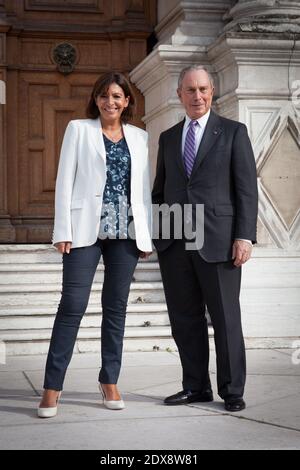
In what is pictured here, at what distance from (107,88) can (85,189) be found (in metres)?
0.52

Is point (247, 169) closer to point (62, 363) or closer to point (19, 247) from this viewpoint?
point (62, 363)

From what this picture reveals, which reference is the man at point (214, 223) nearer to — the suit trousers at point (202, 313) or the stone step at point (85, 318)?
the suit trousers at point (202, 313)

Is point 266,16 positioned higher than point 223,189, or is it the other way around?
point 266,16

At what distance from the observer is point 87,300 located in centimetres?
491

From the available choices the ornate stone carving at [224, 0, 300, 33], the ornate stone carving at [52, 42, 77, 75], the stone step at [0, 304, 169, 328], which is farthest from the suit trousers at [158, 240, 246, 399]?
the ornate stone carving at [52, 42, 77, 75]

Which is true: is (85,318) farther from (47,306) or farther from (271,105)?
(271,105)

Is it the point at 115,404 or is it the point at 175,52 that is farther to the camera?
the point at 175,52

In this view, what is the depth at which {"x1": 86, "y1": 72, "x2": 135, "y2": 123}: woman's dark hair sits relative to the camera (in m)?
4.92

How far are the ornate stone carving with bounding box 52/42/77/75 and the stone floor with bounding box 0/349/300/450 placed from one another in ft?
10.5

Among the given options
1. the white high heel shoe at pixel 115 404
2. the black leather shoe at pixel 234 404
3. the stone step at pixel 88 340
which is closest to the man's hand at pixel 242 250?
the black leather shoe at pixel 234 404

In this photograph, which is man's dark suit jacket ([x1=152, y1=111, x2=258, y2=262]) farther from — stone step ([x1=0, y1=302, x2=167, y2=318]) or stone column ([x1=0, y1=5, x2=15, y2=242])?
stone column ([x1=0, y1=5, x2=15, y2=242])

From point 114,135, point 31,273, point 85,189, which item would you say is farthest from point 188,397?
point 31,273

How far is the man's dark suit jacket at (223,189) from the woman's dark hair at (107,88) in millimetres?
412

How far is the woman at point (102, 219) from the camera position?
15.8 feet
